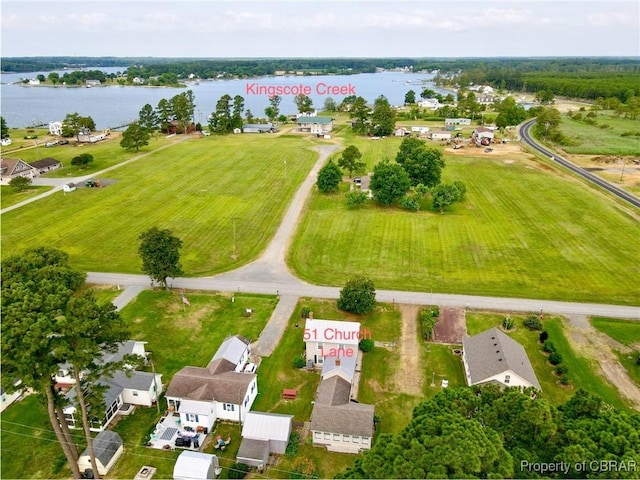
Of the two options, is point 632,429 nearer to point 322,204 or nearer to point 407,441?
point 407,441

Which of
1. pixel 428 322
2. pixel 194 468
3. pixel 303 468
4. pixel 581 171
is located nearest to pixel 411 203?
pixel 428 322

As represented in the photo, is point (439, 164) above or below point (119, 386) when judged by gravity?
above

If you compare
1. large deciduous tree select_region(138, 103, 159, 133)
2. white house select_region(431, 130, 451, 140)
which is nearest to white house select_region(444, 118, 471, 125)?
white house select_region(431, 130, 451, 140)

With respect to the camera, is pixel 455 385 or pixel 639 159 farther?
pixel 639 159

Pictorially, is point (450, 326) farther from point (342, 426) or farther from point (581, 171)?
point (581, 171)

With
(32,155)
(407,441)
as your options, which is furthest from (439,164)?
(32,155)

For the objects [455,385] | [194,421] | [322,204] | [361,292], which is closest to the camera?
[194,421]
